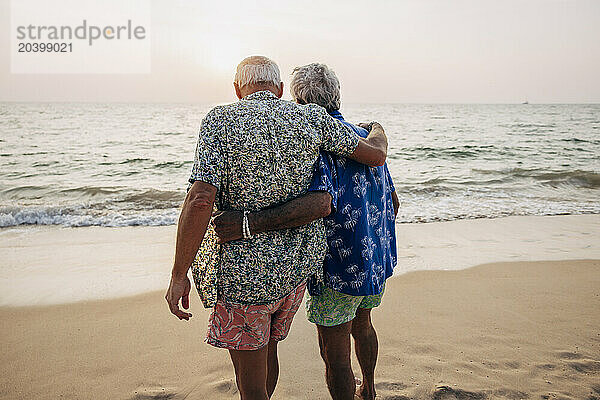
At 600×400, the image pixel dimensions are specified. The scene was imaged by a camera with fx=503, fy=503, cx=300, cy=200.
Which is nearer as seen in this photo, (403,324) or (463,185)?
(403,324)

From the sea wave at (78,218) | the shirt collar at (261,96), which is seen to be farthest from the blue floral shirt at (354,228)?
the sea wave at (78,218)

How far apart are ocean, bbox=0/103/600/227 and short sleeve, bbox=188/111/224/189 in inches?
244

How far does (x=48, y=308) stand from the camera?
4.03 m

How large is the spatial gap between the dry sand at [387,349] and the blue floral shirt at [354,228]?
1.03 m

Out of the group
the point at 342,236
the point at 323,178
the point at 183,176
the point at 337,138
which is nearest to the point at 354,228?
the point at 342,236

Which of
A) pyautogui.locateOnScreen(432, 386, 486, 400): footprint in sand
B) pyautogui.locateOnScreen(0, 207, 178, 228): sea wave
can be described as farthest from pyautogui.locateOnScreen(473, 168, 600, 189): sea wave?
pyautogui.locateOnScreen(432, 386, 486, 400): footprint in sand

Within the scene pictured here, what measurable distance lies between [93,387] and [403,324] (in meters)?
2.15

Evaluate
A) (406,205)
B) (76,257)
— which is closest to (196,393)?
(76,257)

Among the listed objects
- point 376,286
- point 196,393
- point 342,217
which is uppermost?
point 342,217

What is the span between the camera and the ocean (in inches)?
342

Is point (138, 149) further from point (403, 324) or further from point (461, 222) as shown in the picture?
point (403, 324)

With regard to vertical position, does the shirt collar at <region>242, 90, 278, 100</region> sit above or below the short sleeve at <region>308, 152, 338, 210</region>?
above

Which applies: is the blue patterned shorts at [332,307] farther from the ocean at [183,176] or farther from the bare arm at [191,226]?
the ocean at [183,176]

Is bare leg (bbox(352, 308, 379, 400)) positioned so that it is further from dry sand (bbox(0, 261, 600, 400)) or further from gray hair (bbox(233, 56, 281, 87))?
gray hair (bbox(233, 56, 281, 87))
